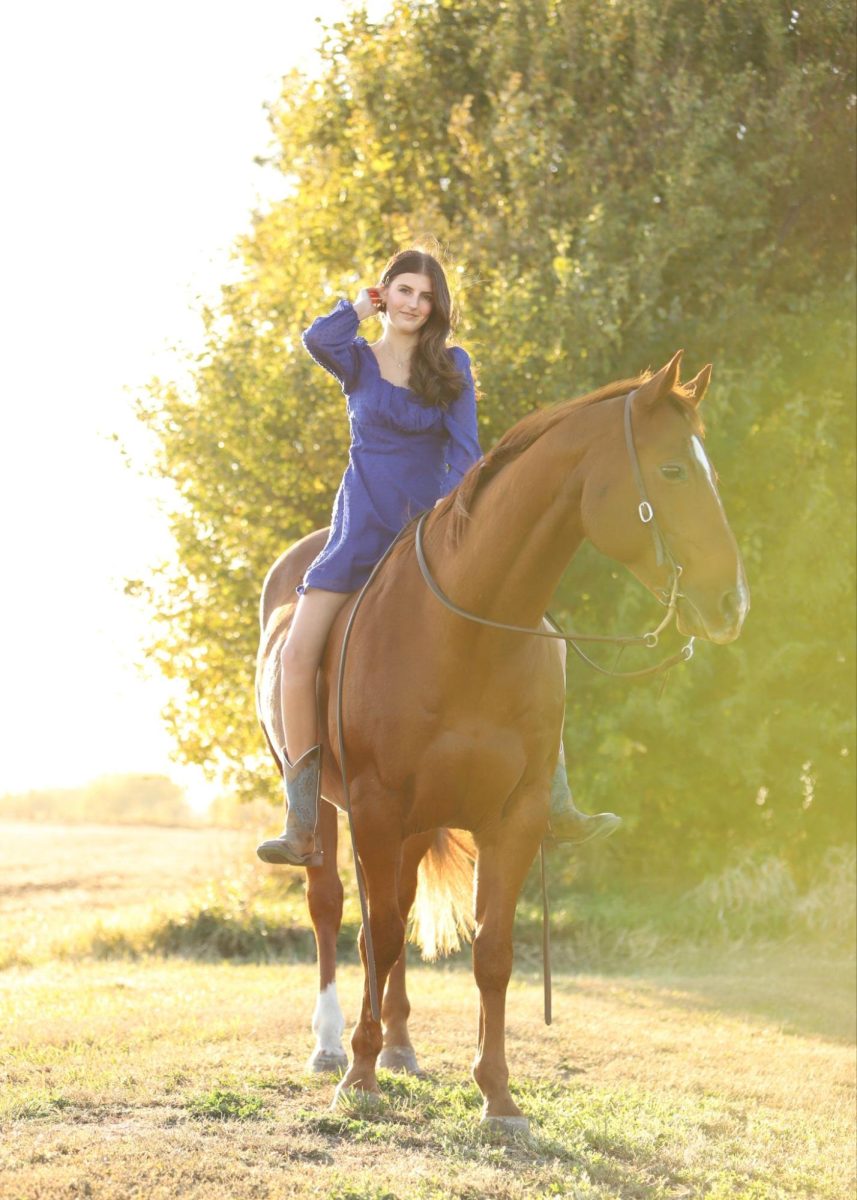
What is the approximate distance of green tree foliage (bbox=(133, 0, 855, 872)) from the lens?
11984mm

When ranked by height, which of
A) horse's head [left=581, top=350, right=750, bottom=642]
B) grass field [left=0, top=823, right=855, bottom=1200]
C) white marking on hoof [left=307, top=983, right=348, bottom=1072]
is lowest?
grass field [left=0, top=823, right=855, bottom=1200]

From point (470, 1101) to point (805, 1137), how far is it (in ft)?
4.86

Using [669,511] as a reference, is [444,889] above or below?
below

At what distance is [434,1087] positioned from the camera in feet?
18.2

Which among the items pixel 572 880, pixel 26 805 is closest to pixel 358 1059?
pixel 572 880

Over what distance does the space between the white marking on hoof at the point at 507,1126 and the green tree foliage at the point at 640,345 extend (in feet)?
22.8

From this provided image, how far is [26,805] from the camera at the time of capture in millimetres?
22359

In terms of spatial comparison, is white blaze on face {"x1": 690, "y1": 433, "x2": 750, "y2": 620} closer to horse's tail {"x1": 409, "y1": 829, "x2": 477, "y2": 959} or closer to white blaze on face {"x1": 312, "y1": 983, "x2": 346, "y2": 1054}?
horse's tail {"x1": 409, "y1": 829, "x2": 477, "y2": 959}

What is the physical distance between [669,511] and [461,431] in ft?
4.89

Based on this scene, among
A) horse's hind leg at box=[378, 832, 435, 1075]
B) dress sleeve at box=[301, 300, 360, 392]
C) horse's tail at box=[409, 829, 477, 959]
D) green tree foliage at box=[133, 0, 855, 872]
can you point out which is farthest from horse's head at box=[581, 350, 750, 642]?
green tree foliage at box=[133, 0, 855, 872]

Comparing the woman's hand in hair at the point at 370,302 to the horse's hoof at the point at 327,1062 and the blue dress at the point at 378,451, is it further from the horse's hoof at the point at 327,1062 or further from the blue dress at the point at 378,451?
the horse's hoof at the point at 327,1062

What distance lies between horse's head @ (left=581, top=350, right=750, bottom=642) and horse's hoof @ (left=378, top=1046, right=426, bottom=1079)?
263 centimetres

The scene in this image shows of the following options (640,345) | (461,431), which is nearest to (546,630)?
(461,431)

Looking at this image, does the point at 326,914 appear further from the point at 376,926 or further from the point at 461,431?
the point at 461,431
